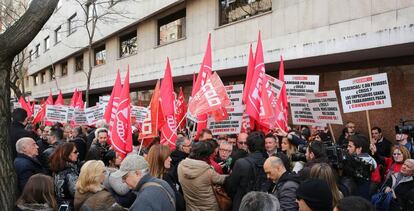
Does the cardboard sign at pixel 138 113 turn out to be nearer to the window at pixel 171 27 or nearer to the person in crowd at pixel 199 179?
the person in crowd at pixel 199 179

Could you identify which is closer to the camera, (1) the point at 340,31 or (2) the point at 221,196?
(2) the point at 221,196

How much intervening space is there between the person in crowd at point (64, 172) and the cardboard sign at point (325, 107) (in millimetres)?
3812

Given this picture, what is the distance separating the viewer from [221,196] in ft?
16.4

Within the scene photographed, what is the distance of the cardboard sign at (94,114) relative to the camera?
1118 cm

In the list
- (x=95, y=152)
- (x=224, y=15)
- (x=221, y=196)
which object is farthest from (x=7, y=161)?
(x=224, y=15)

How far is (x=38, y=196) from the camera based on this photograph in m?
3.68

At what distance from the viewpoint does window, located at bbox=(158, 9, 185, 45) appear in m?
17.8

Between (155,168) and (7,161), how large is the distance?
1905 millimetres

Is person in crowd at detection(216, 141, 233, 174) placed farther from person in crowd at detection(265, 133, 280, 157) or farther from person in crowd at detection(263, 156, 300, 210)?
person in crowd at detection(263, 156, 300, 210)

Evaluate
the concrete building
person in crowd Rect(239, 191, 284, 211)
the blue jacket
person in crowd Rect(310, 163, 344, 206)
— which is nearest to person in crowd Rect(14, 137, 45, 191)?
the blue jacket

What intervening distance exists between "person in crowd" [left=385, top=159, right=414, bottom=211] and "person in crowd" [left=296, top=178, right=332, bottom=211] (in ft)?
7.39

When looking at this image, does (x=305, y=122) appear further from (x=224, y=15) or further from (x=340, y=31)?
(x=224, y=15)

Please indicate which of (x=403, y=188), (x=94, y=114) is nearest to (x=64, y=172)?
(x=403, y=188)

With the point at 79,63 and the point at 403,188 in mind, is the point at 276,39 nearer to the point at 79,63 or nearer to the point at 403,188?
the point at 403,188
